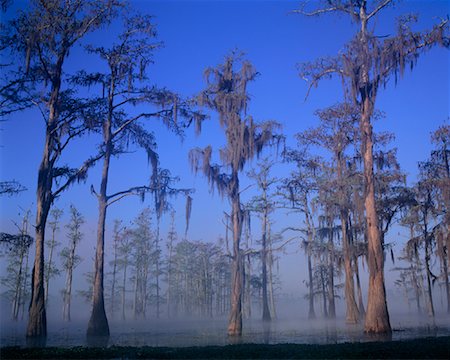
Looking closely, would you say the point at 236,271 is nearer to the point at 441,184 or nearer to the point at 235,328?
the point at 235,328

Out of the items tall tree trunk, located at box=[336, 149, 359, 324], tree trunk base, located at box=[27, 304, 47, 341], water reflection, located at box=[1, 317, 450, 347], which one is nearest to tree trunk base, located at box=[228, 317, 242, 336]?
water reflection, located at box=[1, 317, 450, 347]

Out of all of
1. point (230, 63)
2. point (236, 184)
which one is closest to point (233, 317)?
point (236, 184)

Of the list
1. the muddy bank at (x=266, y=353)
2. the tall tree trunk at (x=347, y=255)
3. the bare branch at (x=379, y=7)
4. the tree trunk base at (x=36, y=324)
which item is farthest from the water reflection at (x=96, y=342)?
the bare branch at (x=379, y=7)

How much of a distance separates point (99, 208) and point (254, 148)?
8.88 m

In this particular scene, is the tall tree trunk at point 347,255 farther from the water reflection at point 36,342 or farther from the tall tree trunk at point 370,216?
the water reflection at point 36,342

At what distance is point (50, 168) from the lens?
18781 millimetres

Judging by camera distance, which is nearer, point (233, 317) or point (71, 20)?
point (233, 317)

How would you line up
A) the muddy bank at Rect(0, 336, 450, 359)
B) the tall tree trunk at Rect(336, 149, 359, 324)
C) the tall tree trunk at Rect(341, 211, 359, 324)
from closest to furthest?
the muddy bank at Rect(0, 336, 450, 359)
the tall tree trunk at Rect(336, 149, 359, 324)
the tall tree trunk at Rect(341, 211, 359, 324)

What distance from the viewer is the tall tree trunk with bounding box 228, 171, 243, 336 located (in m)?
17.1

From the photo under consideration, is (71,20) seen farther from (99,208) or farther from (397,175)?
(397,175)

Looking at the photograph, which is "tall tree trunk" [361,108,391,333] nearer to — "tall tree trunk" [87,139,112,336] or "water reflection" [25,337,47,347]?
"tall tree trunk" [87,139,112,336]

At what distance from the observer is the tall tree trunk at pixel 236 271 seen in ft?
56.1

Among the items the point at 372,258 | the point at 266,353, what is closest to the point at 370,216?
the point at 372,258

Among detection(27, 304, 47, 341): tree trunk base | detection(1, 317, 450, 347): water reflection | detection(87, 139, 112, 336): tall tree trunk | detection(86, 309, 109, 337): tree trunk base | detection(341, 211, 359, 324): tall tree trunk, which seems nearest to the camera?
detection(1, 317, 450, 347): water reflection
